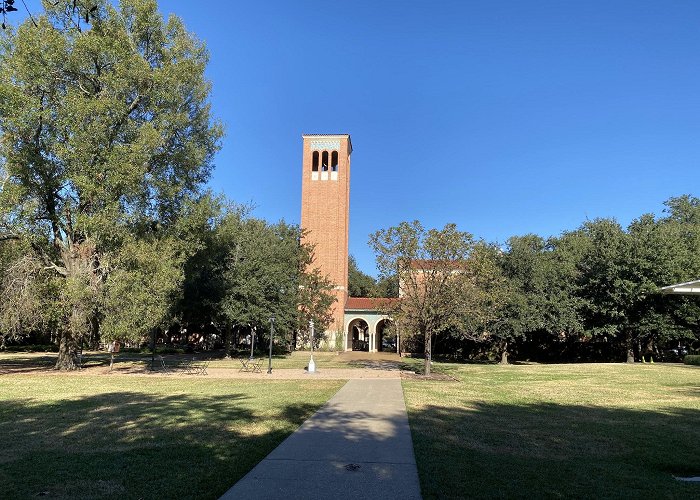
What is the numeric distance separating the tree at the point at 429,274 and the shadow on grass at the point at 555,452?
34.4 ft

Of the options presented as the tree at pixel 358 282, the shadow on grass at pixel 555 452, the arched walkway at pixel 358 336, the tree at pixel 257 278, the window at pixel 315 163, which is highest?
the window at pixel 315 163

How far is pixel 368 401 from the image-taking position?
13.3m

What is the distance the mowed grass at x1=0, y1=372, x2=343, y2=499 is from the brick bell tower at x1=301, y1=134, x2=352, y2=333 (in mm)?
36049

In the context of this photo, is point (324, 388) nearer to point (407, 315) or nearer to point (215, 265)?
point (407, 315)

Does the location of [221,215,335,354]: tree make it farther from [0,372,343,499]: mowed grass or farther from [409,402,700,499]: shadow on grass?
[409,402,700,499]: shadow on grass

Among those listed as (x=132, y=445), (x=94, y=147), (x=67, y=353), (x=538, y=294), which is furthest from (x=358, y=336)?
(x=132, y=445)

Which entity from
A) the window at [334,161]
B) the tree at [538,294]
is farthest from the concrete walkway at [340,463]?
the window at [334,161]

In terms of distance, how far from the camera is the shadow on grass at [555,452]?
19.0 ft

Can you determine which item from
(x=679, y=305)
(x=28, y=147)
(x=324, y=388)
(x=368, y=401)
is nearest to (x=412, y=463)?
(x=368, y=401)

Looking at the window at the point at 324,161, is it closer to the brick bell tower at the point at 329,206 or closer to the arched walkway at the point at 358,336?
the brick bell tower at the point at 329,206

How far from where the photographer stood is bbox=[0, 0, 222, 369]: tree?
20.4 m

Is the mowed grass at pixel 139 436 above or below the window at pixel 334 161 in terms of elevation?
below

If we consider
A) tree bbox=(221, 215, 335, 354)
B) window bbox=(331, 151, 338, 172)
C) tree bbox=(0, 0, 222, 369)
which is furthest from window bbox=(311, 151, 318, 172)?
tree bbox=(0, 0, 222, 369)

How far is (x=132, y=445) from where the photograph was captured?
7902 millimetres
